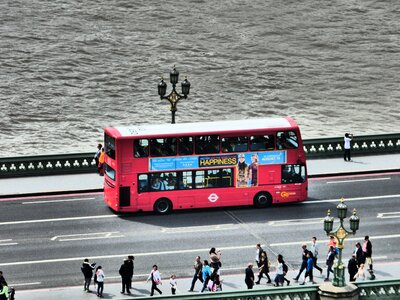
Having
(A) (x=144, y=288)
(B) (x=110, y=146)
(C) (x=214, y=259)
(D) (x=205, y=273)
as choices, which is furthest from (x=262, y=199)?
(D) (x=205, y=273)

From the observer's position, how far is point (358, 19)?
454 feet

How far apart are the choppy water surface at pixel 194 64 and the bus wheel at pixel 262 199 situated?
35349 millimetres

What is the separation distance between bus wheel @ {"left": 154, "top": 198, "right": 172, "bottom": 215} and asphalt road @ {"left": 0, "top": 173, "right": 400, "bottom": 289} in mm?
307

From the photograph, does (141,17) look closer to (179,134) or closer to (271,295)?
(179,134)

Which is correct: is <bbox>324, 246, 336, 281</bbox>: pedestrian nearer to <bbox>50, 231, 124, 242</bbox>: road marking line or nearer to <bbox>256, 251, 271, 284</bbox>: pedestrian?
<bbox>256, 251, 271, 284</bbox>: pedestrian

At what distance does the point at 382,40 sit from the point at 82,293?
85.1 meters

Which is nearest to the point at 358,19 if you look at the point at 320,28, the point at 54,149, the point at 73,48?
the point at 320,28

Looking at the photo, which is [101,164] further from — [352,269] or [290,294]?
[290,294]

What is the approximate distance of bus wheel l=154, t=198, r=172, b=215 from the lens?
61469mm

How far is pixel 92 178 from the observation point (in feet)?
222

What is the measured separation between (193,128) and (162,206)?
392 cm

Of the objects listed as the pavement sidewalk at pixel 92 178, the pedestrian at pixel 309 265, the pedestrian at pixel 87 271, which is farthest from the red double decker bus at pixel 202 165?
the pedestrian at pixel 309 265

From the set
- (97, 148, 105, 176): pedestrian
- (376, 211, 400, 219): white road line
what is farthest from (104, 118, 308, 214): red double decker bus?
(97, 148, 105, 176): pedestrian

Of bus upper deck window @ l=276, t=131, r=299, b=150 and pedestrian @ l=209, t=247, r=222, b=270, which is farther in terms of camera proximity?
bus upper deck window @ l=276, t=131, r=299, b=150
